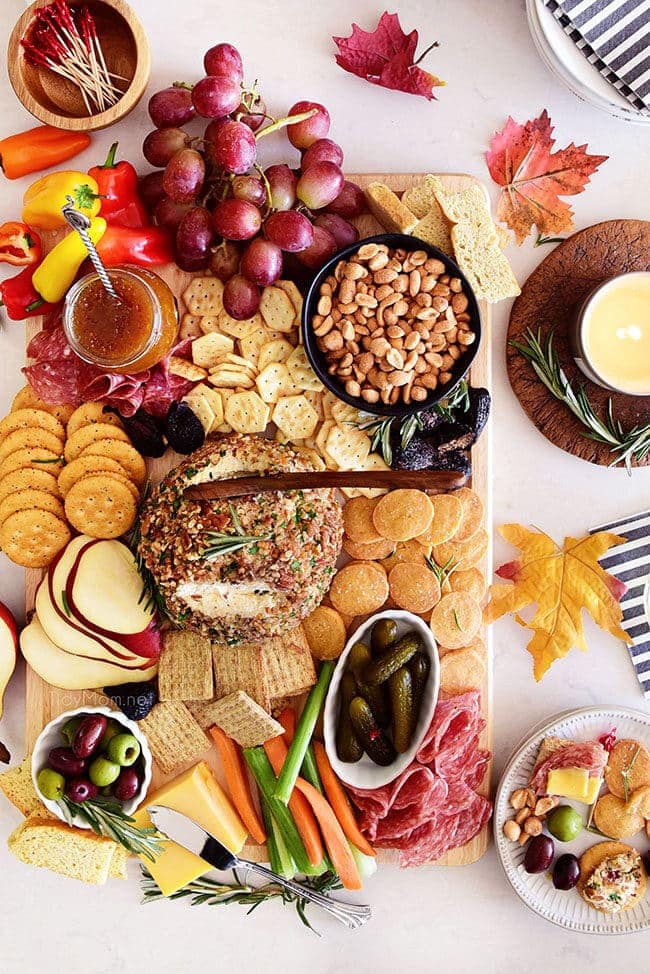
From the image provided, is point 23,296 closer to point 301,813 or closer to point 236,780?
point 236,780

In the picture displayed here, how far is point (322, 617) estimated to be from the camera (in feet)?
5.27

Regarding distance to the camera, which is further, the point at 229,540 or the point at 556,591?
the point at 556,591

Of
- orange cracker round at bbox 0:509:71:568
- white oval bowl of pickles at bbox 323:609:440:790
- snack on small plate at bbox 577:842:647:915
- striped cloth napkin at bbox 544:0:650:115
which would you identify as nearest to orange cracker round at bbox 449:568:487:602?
white oval bowl of pickles at bbox 323:609:440:790

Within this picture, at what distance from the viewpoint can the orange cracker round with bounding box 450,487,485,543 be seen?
1.61 metres

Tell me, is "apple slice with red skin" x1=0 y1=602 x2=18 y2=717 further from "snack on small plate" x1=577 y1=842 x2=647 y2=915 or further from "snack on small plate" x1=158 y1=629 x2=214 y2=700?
"snack on small plate" x1=577 y1=842 x2=647 y2=915

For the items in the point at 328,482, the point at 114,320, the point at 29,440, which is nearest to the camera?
the point at 328,482

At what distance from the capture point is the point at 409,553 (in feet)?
5.34

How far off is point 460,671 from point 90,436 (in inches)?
33.6

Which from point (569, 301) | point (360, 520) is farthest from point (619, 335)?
point (360, 520)

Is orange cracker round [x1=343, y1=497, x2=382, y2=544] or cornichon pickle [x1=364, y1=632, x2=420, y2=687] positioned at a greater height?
→ orange cracker round [x1=343, y1=497, x2=382, y2=544]

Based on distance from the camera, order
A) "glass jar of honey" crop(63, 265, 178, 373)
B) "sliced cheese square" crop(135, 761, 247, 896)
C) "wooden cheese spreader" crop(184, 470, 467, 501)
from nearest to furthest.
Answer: "wooden cheese spreader" crop(184, 470, 467, 501) → "glass jar of honey" crop(63, 265, 178, 373) → "sliced cheese square" crop(135, 761, 247, 896)

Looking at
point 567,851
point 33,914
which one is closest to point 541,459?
point 567,851

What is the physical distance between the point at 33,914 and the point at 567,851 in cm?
114

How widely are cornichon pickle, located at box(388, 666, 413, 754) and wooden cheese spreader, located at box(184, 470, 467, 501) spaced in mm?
402
